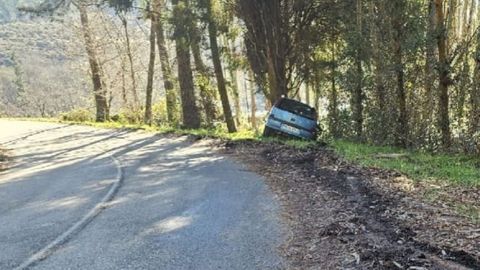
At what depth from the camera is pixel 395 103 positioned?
15125 mm

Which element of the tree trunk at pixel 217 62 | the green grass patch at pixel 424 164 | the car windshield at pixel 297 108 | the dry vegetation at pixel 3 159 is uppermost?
the tree trunk at pixel 217 62

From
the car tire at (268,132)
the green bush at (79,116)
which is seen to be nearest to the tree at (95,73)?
the green bush at (79,116)

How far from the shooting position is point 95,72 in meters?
32.9

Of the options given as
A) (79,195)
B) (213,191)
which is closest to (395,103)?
(213,191)

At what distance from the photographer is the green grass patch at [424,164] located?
9125 mm

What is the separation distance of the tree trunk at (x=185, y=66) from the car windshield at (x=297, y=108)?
5665 millimetres

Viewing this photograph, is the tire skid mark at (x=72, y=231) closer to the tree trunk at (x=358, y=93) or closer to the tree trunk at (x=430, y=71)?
the tree trunk at (x=430, y=71)

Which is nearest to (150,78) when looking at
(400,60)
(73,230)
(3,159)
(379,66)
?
(3,159)

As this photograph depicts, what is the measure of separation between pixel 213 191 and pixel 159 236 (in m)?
2.71

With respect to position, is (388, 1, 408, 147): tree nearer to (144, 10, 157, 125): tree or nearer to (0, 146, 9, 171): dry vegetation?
(0, 146, 9, 171): dry vegetation

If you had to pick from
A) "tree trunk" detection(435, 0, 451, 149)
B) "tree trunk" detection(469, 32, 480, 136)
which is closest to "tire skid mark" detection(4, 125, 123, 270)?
"tree trunk" detection(469, 32, 480, 136)

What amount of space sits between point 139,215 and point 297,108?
9891 mm

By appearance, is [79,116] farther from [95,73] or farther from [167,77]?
[167,77]

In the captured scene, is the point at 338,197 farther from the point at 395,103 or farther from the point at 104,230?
the point at 395,103
